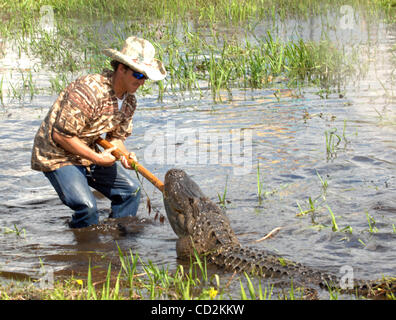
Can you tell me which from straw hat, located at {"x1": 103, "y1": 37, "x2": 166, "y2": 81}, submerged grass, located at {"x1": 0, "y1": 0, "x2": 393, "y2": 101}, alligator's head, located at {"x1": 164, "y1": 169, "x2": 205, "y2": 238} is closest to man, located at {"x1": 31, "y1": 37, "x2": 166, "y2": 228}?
straw hat, located at {"x1": 103, "y1": 37, "x2": 166, "y2": 81}

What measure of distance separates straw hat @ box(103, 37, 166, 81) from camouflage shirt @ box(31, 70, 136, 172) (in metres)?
0.29

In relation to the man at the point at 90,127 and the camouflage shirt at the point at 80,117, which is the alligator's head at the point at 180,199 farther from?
the camouflage shirt at the point at 80,117

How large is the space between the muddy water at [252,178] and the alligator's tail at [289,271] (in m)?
0.34

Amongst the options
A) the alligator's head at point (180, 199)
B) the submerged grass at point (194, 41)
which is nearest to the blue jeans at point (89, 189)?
the alligator's head at point (180, 199)

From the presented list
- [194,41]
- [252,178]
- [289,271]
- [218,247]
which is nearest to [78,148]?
[218,247]

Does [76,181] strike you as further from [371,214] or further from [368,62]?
[368,62]

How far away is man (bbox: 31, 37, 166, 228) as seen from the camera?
178 inches

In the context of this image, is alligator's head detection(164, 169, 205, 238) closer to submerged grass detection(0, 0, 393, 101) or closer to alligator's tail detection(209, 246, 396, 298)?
alligator's tail detection(209, 246, 396, 298)

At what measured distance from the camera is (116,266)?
4363mm

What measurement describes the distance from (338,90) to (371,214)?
13.8 feet

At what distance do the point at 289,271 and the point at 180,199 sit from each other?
4.08 feet

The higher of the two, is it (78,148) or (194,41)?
(194,41)

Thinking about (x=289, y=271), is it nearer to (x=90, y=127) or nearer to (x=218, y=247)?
(x=218, y=247)

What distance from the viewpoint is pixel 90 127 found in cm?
475
